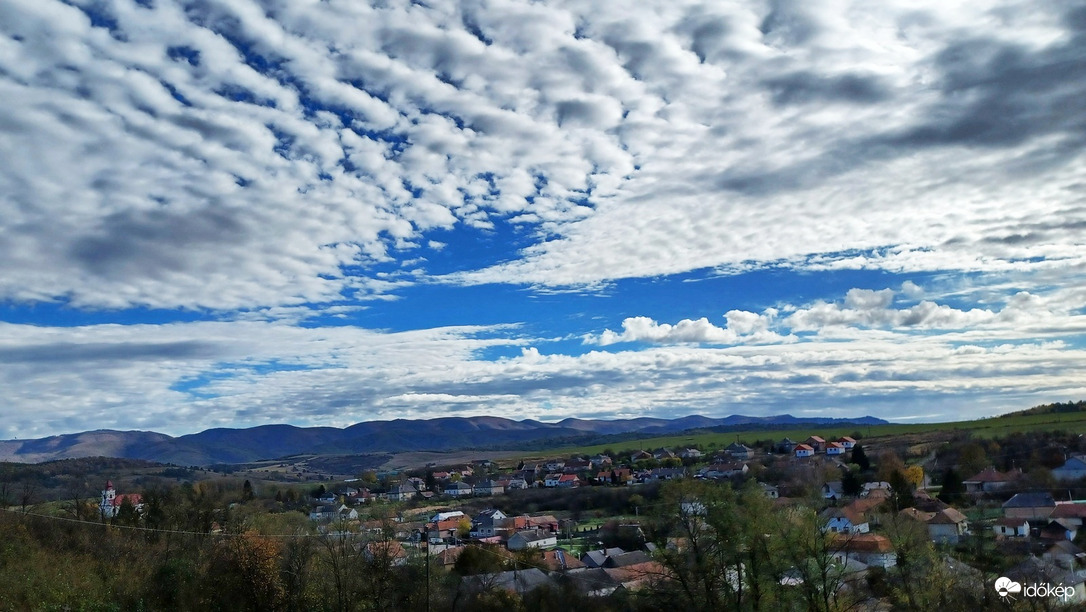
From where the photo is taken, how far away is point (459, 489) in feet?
352

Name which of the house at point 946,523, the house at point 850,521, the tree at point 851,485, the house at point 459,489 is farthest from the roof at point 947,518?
the house at point 459,489

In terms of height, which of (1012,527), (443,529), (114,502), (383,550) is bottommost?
(1012,527)

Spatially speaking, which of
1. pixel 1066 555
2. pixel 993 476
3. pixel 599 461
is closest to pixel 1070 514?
pixel 1066 555

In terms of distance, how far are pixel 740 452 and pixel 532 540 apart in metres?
71.7

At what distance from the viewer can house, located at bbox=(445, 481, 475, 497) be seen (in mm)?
104588

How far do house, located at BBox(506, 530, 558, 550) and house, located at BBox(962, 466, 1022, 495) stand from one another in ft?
109

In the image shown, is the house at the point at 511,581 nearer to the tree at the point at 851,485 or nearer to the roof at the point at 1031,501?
the roof at the point at 1031,501

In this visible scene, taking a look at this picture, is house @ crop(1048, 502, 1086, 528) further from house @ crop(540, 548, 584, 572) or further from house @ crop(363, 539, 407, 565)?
house @ crop(363, 539, 407, 565)

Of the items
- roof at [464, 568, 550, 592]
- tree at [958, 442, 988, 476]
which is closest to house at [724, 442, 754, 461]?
tree at [958, 442, 988, 476]

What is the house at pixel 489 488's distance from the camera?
103819mm

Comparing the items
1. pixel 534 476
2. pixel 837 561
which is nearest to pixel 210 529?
pixel 837 561

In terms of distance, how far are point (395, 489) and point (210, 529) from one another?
226ft

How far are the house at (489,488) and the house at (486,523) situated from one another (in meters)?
28.6

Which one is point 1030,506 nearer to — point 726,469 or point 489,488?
point 726,469
